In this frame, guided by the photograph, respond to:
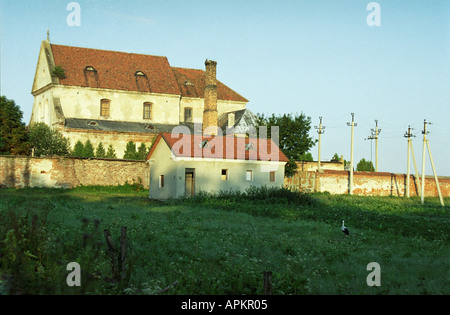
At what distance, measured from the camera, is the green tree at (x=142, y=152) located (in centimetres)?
4285

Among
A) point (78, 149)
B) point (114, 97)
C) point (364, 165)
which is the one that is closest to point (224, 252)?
point (78, 149)

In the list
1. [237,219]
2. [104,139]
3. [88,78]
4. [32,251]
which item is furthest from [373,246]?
[88,78]

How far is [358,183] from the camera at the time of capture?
42875 mm

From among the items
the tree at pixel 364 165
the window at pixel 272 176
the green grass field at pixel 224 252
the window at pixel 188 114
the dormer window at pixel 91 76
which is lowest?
the green grass field at pixel 224 252

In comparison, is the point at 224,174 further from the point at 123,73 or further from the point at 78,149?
the point at 123,73

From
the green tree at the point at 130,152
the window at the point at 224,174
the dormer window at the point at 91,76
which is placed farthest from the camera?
the dormer window at the point at 91,76

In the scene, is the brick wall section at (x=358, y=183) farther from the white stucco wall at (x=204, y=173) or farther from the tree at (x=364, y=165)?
the tree at (x=364, y=165)

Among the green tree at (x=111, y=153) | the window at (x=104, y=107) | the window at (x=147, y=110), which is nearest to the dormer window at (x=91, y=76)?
the window at (x=104, y=107)

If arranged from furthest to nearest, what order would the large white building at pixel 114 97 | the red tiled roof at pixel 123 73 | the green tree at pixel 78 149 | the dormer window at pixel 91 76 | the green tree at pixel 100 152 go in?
the red tiled roof at pixel 123 73 < the dormer window at pixel 91 76 < the large white building at pixel 114 97 < the green tree at pixel 100 152 < the green tree at pixel 78 149

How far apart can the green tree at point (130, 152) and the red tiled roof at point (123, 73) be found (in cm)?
768

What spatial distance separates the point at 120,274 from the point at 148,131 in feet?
130

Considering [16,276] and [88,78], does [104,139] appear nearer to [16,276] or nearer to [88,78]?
[88,78]

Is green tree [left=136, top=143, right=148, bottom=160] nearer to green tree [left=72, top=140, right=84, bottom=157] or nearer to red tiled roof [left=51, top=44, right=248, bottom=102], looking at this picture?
green tree [left=72, top=140, right=84, bottom=157]
